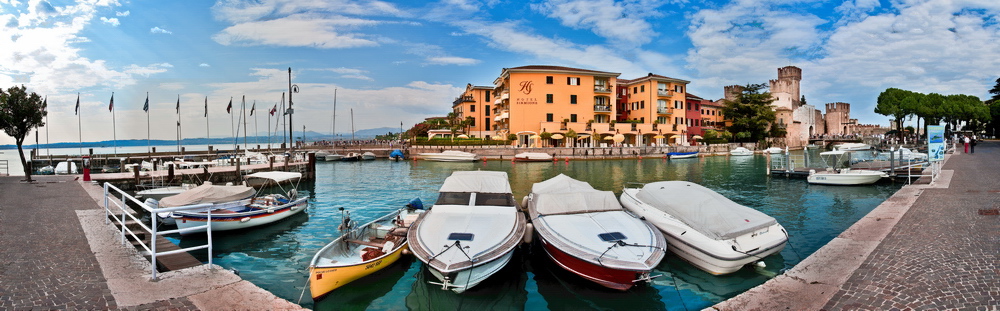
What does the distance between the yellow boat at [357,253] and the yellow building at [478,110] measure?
66.6 meters

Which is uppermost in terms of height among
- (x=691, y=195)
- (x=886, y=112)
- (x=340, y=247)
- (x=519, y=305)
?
(x=886, y=112)

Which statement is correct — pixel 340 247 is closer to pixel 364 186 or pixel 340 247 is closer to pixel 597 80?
pixel 364 186

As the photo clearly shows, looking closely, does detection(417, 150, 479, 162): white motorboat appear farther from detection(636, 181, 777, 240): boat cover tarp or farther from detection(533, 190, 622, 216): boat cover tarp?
detection(533, 190, 622, 216): boat cover tarp

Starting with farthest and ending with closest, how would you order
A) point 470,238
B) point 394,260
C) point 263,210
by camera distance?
1. point 263,210
2. point 394,260
3. point 470,238

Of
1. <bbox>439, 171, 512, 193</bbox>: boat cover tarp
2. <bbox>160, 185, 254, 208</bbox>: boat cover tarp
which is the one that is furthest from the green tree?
<bbox>160, 185, 254, 208</bbox>: boat cover tarp

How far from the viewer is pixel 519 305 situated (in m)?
9.52

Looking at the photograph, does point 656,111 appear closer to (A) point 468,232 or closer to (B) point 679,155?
(B) point 679,155

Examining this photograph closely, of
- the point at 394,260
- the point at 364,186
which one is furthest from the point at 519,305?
the point at 364,186

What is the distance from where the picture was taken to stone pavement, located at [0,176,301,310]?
6.46m

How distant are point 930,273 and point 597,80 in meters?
65.9

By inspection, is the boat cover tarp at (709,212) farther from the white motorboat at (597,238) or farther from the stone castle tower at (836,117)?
the stone castle tower at (836,117)

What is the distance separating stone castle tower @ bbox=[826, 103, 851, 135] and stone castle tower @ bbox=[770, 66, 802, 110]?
1434 centimetres

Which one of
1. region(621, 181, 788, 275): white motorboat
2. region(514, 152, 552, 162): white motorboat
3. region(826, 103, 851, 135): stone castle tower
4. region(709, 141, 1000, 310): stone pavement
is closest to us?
region(709, 141, 1000, 310): stone pavement

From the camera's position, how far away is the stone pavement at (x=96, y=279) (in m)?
6.46
